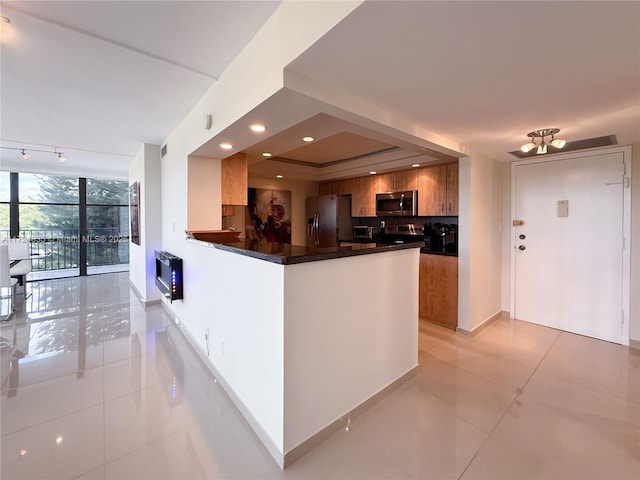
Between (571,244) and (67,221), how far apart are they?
31.3ft

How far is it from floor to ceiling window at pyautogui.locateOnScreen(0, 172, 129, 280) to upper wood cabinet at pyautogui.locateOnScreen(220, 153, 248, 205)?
5.34 meters

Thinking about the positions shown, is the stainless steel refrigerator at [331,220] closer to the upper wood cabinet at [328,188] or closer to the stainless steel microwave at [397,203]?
the upper wood cabinet at [328,188]

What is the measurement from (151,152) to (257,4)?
11.7 ft

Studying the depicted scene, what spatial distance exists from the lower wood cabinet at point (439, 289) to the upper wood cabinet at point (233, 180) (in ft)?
8.62

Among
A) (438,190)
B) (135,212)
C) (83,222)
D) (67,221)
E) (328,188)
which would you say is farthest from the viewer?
(83,222)

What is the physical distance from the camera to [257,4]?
61.3 inches

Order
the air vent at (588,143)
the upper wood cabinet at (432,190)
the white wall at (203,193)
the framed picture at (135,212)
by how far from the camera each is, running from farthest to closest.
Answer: the framed picture at (135,212) < the upper wood cabinet at (432,190) < the white wall at (203,193) < the air vent at (588,143)

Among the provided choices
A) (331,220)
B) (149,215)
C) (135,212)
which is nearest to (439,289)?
(331,220)

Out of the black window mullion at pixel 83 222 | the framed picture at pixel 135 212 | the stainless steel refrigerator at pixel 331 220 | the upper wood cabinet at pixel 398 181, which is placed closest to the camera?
the upper wood cabinet at pixel 398 181

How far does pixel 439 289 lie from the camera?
3.80 metres

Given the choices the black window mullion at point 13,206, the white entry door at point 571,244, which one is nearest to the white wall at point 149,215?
the black window mullion at point 13,206

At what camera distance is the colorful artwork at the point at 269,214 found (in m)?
5.74

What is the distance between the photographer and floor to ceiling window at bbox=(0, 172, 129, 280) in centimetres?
604

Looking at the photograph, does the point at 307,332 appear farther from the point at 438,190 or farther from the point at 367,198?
the point at 367,198
